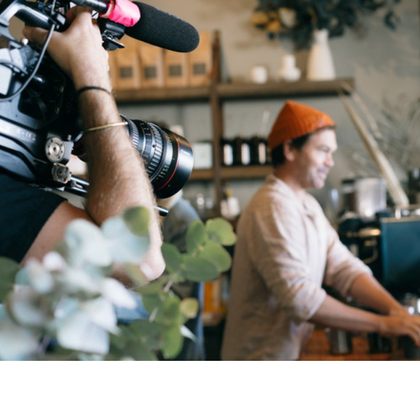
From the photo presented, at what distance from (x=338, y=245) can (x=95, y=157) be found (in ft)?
4.40

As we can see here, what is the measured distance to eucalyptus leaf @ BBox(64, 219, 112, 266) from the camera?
0.86 feet

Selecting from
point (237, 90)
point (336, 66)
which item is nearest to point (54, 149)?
point (237, 90)

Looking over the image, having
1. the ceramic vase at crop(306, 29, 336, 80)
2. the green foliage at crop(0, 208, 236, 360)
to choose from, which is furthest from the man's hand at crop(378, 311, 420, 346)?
the ceramic vase at crop(306, 29, 336, 80)

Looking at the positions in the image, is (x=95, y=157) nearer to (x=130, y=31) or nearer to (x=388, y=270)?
(x=130, y=31)

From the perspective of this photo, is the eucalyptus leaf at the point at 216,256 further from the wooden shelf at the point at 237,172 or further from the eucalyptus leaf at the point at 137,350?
the wooden shelf at the point at 237,172

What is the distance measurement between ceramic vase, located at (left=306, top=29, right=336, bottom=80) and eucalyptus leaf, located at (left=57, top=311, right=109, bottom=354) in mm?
2793

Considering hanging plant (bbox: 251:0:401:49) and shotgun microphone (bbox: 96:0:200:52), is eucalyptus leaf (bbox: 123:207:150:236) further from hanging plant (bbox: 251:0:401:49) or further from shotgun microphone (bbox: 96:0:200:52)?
hanging plant (bbox: 251:0:401:49)

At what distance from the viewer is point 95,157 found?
68 cm

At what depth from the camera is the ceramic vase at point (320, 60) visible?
2.89 metres

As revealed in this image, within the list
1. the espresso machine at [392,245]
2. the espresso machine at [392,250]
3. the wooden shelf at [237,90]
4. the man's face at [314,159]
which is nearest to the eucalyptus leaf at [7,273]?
the espresso machine at [392,250]

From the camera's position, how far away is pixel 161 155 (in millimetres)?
785

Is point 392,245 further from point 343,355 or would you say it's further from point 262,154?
point 262,154
